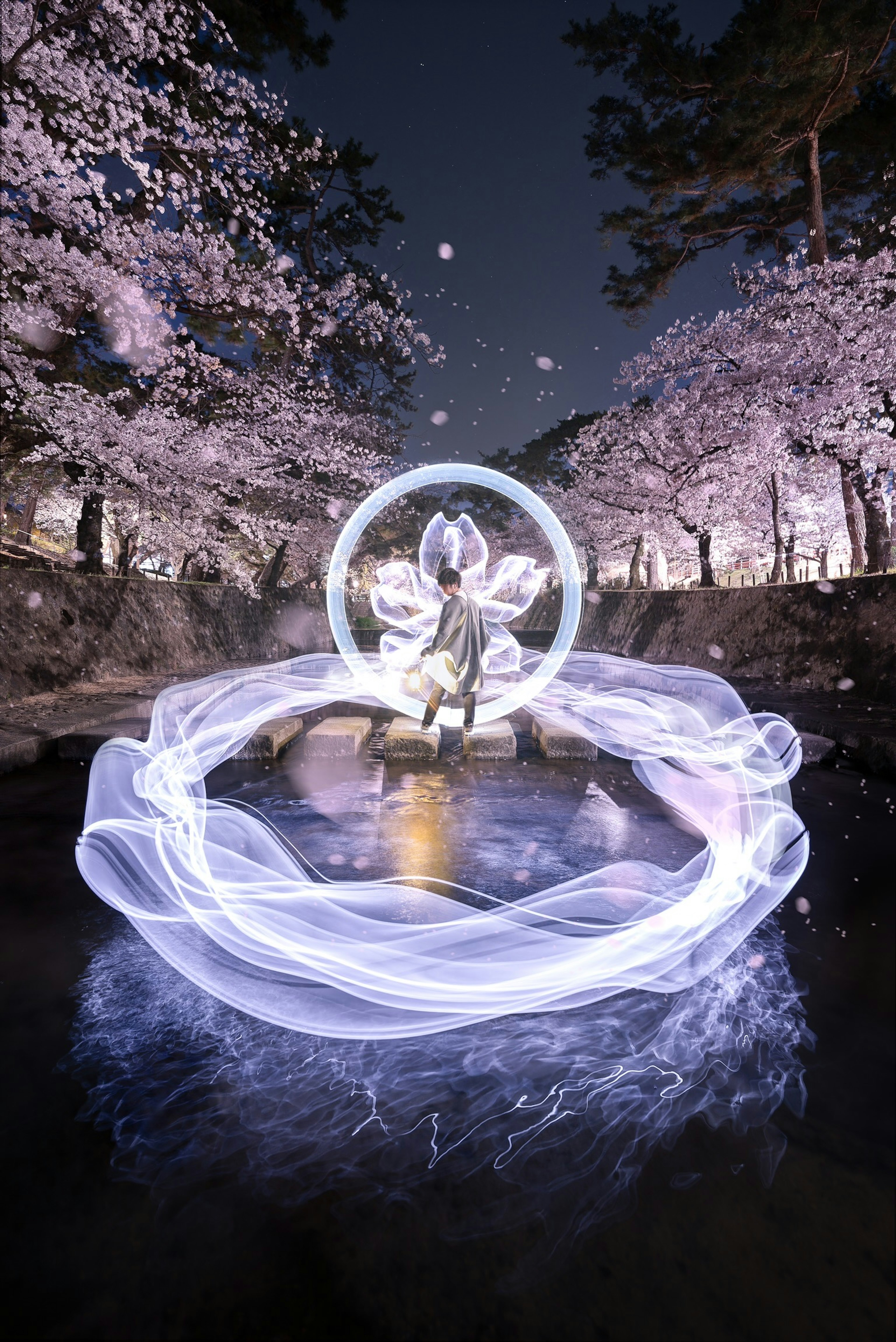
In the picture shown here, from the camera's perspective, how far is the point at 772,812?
596 centimetres

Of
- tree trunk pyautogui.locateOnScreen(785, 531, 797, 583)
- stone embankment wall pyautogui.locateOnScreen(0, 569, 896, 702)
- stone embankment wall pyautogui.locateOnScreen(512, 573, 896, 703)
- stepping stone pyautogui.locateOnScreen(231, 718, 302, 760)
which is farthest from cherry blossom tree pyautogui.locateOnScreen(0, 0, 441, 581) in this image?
tree trunk pyautogui.locateOnScreen(785, 531, 797, 583)

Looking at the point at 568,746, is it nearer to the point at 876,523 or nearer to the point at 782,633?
the point at 782,633

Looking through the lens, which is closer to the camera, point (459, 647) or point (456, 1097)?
point (456, 1097)

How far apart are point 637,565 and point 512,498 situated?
90.7 ft

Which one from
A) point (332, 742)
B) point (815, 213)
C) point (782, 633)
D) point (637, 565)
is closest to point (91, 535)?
point (332, 742)

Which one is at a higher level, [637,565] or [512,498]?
[637,565]

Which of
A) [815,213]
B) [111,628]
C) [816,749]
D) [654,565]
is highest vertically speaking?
[815,213]

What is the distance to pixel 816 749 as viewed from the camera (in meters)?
8.52

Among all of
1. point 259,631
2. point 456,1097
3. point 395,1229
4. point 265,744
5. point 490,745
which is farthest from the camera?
point 259,631

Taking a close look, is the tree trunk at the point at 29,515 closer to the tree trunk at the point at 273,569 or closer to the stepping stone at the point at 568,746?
the tree trunk at the point at 273,569

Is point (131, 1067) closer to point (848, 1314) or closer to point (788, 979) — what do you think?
point (848, 1314)

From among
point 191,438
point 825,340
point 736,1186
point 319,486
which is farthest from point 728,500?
point 736,1186

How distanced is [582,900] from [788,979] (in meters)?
1.27

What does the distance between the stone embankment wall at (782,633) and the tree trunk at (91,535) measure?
1828 cm
